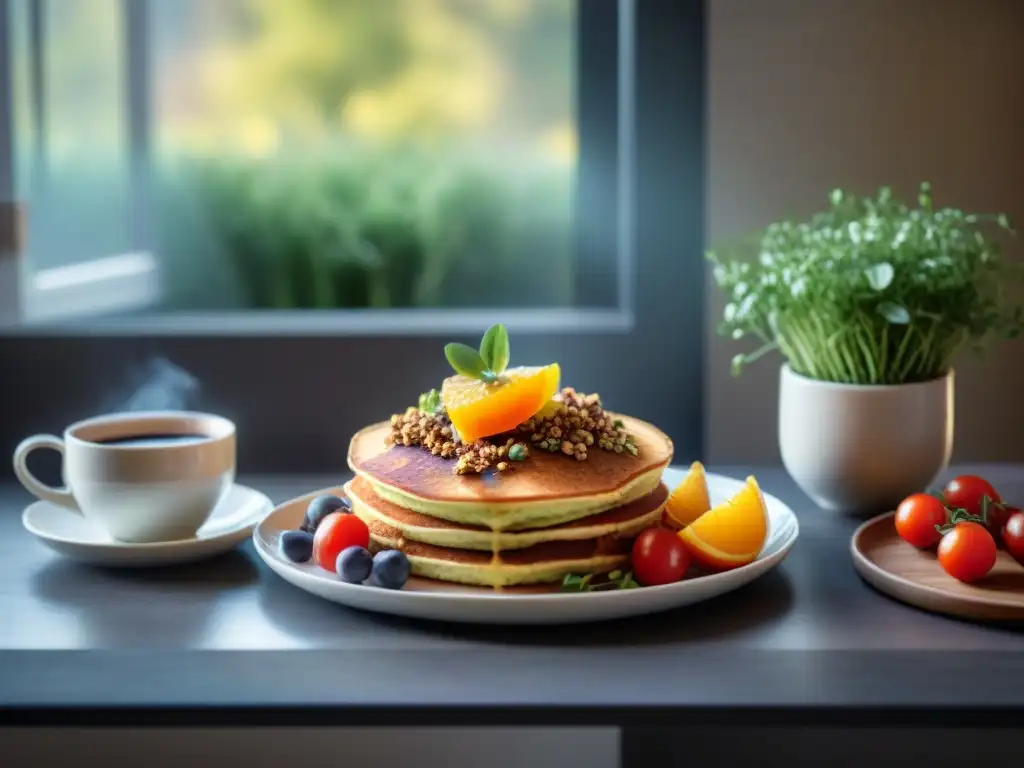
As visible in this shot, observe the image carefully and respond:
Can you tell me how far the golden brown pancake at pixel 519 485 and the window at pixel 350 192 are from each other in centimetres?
68

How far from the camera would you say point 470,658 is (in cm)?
98

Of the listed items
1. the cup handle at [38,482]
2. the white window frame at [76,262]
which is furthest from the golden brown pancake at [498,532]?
the white window frame at [76,262]

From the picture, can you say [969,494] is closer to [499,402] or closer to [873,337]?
[873,337]

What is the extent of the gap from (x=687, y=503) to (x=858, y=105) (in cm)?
88

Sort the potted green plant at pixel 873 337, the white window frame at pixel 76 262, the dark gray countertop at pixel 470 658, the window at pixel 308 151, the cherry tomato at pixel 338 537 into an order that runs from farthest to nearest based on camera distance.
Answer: the window at pixel 308 151, the white window frame at pixel 76 262, the potted green plant at pixel 873 337, the cherry tomato at pixel 338 537, the dark gray countertop at pixel 470 658

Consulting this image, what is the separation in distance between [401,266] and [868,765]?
1195mm

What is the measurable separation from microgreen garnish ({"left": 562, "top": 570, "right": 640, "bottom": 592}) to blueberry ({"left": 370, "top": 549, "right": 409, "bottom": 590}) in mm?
130

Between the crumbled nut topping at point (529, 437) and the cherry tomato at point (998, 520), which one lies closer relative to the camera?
the crumbled nut topping at point (529, 437)

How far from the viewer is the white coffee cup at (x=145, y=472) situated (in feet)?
3.82

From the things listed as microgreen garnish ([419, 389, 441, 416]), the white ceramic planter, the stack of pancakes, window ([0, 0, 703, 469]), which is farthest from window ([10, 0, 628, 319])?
the stack of pancakes

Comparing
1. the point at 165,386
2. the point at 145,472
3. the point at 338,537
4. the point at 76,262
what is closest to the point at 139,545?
the point at 145,472

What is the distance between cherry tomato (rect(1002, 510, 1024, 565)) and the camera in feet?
3.70

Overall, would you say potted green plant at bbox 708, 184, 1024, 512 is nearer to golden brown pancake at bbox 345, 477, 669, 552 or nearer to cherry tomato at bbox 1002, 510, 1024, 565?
cherry tomato at bbox 1002, 510, 1024, 565

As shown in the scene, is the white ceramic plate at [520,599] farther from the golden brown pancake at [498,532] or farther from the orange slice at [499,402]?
the orange slice at [499,402]
